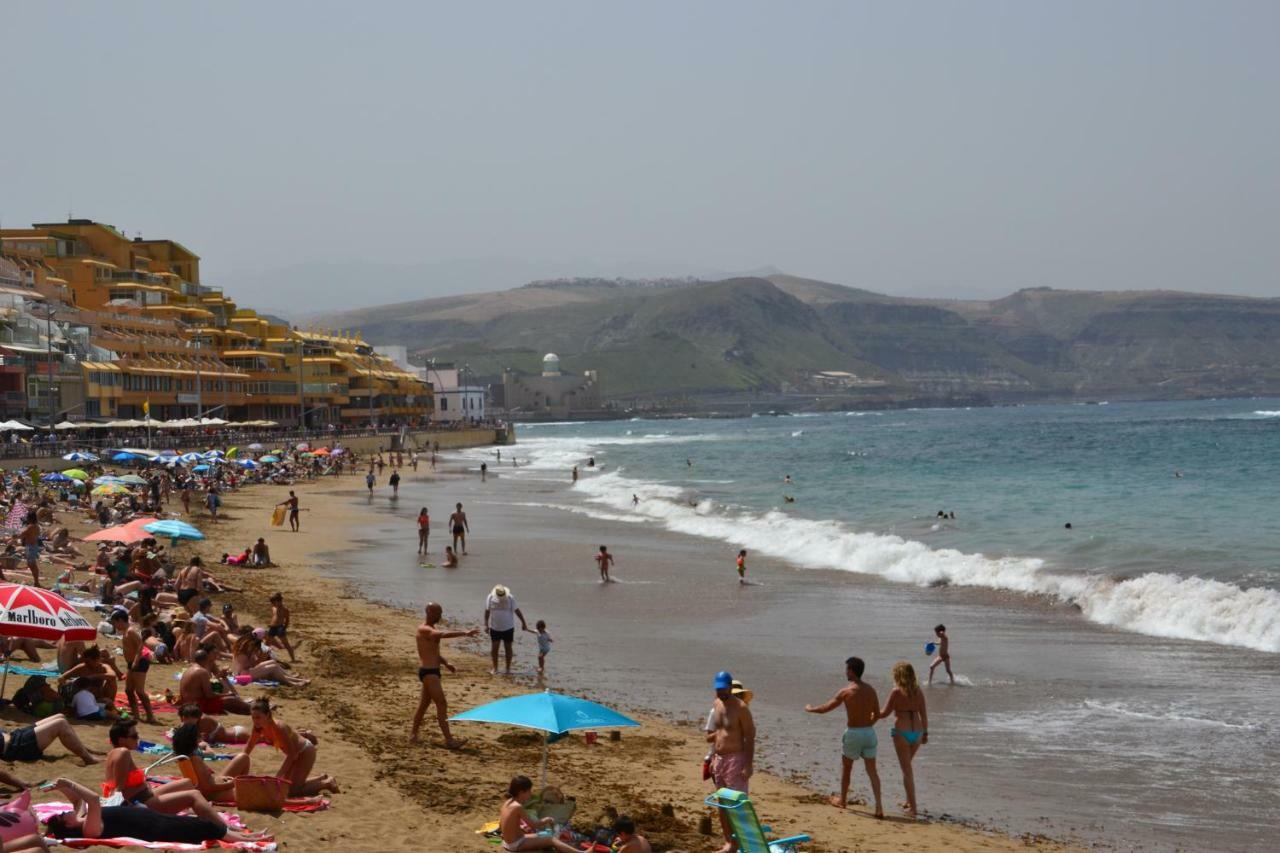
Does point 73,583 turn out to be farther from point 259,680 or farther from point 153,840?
point 153,840

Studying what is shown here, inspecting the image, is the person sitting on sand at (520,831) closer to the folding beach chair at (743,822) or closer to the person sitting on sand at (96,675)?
the folding beach chair at (743,822)

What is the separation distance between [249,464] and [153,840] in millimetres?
42220

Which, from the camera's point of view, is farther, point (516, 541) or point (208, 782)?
point (516, 541)

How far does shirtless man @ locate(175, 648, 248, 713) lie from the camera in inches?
442

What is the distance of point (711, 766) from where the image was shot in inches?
378

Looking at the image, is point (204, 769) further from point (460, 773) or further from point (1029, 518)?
point (1029, 518)

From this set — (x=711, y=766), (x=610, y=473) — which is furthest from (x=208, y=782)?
(x=610, y=473)

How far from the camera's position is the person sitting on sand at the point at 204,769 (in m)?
8.72

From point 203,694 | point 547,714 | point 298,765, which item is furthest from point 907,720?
point 203,694

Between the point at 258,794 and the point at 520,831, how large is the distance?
1.75 meters

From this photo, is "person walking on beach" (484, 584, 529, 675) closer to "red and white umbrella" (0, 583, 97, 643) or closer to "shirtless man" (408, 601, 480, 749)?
"shirtless man" (408, 601, 480, 749)

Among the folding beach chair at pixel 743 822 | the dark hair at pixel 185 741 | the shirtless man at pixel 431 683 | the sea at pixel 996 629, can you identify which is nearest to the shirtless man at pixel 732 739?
the folding beach chair at pixel 743 822

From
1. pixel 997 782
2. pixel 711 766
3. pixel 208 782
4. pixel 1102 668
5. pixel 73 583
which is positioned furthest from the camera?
pixel 73 583

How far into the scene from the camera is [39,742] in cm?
926
